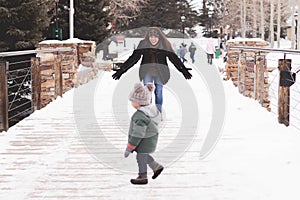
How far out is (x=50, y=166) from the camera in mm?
4699

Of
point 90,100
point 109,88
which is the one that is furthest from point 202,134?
point 109,88

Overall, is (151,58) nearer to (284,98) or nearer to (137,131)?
(284,98)

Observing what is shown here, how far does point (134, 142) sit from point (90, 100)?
6.37 m

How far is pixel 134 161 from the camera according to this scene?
4930 mm

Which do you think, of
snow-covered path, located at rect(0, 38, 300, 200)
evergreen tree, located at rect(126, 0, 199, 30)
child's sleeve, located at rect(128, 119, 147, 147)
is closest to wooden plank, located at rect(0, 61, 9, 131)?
snow-covered path, located at rect(0, 38, 300, 200)

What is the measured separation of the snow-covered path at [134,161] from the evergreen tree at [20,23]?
7148 mm

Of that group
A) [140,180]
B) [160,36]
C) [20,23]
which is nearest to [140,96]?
[140,180]

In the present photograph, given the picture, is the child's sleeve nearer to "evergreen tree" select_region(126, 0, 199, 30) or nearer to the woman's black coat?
the woman's black coat

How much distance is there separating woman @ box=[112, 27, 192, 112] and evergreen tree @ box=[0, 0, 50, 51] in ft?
27.4

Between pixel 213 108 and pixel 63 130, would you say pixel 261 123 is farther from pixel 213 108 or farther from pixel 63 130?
pixel 63 130

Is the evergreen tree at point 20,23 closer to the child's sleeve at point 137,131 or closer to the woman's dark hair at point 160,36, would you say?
the woman's dark hair at point 160,36

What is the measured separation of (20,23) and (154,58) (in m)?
9.34

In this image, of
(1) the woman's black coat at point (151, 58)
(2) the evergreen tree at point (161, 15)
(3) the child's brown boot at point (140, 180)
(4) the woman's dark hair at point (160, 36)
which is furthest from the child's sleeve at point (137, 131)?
(2) the evergreen tree at point (161, 15)

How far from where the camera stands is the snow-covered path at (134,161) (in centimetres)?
392
